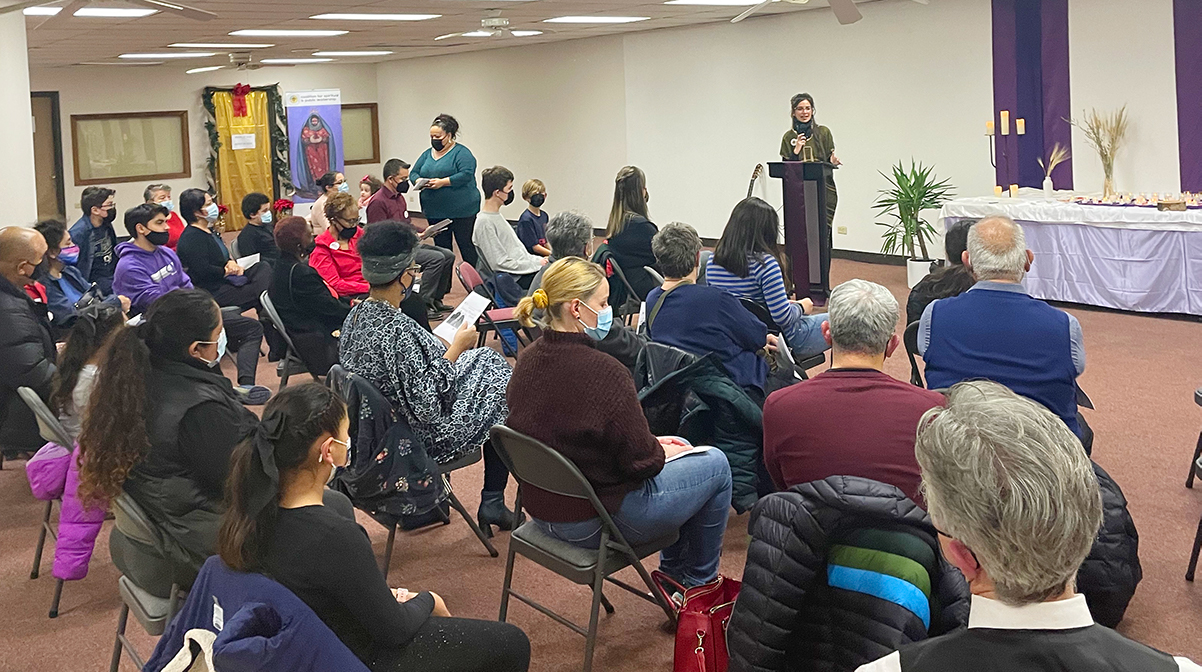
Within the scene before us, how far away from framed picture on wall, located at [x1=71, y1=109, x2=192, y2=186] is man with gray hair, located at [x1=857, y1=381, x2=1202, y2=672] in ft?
57.0

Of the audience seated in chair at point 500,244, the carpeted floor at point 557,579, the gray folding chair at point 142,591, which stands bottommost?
the carpeted floor at point 557,579

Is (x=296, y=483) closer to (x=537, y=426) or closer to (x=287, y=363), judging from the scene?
(x=537, y=426)

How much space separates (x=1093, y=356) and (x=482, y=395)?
453 centimetres

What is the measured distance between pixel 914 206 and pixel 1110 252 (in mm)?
2035

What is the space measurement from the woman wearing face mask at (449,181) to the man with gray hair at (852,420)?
6080 millimetres

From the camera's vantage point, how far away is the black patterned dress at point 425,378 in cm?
362

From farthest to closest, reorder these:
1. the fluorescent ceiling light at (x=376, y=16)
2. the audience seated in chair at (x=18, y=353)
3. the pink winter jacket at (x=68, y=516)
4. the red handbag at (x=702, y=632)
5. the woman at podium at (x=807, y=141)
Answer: the fluorescent ceiling light at (x=376, y=16), the woman at podium at (x=807, y=141), the audience seated in chair at (x=18, y=353), the pink winter jacket at (x=68, y=516), the red handbag at (x=702, y=632)

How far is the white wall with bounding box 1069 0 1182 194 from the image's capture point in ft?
28.1

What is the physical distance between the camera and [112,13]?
348 inches

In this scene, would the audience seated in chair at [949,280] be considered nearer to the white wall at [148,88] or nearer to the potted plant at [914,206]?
the potted plant at [914,206]

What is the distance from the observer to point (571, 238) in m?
6.09

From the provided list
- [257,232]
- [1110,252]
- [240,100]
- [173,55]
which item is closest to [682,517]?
[257,232]

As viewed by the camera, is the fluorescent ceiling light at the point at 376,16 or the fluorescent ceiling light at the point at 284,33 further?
the fluorescent ceiling light at the point at 284,33

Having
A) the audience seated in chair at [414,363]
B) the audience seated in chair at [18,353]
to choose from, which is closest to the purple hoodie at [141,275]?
the audience seated in chair at [18,353]
